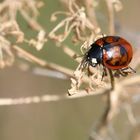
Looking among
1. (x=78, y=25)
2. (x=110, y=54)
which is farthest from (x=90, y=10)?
(x=110, y=54)

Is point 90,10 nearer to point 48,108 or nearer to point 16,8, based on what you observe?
point 16,8

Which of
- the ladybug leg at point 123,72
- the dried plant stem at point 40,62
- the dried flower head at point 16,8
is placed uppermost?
the dried flower head at point 16,8

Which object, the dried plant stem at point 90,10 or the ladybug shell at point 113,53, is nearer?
the ladybug shell at point 113,53

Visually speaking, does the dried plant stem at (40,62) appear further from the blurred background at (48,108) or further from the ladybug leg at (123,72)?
the blurred background at (48,108)

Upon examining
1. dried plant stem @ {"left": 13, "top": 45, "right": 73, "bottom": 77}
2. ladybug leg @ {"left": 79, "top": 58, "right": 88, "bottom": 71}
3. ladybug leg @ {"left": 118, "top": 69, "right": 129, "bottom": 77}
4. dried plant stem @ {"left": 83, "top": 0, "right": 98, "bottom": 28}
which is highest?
dried plant stem @ {"left": 83, "top": 0, "right": 98, "bottom": 28}

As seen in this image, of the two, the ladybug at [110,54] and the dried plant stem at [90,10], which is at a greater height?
the dried plant stem at [90,10]

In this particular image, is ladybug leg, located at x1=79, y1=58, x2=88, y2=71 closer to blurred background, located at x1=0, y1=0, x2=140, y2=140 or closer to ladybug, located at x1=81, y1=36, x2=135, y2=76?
ladybug, located at x1=81, y1=36, x2=135, y2=76

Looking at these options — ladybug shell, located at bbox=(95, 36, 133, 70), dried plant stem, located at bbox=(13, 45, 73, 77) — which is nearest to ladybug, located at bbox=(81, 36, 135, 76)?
ladybug shell, located at bbox=(95, 36, 133, 70)

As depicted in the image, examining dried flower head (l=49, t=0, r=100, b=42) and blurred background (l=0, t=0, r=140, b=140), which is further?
blurred background (l=0, t=0, r=140, b=140)

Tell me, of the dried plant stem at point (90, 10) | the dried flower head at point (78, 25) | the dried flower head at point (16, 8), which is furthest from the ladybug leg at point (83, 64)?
the dried flower head at point (16, 8)

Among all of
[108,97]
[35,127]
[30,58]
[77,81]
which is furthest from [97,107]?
[77,81]
